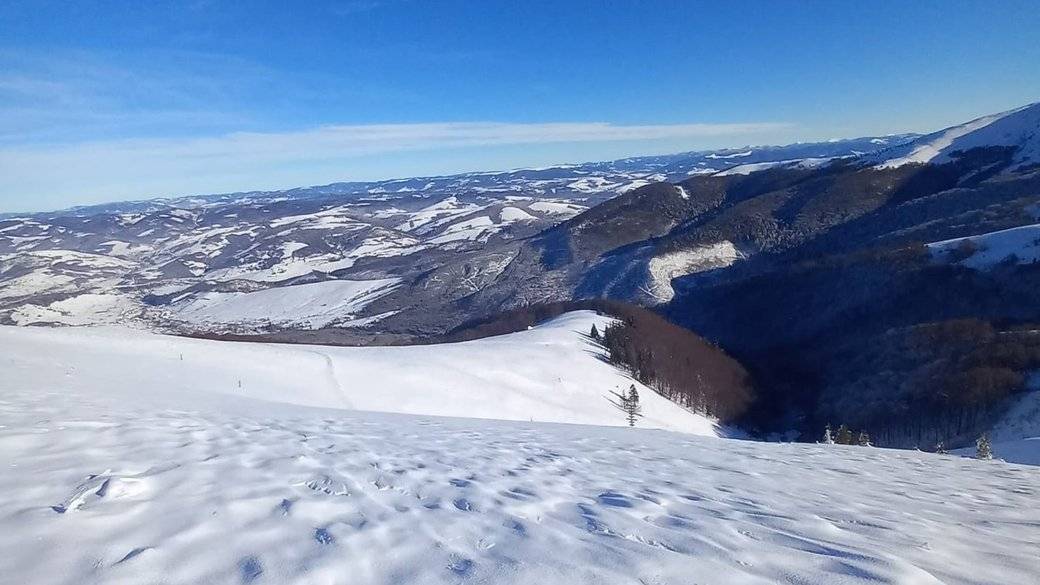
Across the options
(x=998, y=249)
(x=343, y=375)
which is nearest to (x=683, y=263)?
(x=998, y=249)

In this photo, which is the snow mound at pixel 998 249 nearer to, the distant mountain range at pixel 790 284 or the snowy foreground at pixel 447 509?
the distant mountain range at pixel 790 284

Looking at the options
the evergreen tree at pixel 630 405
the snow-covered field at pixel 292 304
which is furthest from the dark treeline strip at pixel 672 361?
the snow-covered field at pixel 292 304

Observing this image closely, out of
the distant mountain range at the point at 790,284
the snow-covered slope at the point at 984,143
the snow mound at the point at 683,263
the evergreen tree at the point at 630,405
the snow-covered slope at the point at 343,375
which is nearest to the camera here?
the snow-covered slope at the point at 343,375

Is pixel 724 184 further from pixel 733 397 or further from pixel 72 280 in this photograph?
pixel 72 280

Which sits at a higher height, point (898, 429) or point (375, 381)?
point (375, 381)

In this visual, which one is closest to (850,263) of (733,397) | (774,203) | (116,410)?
(733,397)

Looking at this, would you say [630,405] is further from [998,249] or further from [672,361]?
[998,249]

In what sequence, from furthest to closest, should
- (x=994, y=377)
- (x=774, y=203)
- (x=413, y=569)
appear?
1. (x=774, y=203)
2. (x=994, y=377)
3. (x=413, y=569)
